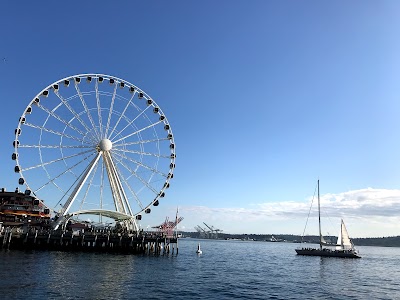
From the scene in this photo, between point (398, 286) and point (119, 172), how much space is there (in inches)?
1980

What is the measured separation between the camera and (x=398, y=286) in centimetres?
5375

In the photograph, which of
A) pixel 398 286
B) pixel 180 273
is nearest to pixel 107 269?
pixel 180 273

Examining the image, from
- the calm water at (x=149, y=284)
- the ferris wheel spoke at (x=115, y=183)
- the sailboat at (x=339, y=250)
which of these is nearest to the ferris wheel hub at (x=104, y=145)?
the ferris wheel spoke at (x=115, y=183)

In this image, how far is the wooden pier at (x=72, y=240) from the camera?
7588 centimetres

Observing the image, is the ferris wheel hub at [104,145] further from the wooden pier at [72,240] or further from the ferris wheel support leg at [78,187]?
the wooden pier at [72,240]

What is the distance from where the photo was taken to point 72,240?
77.4 m

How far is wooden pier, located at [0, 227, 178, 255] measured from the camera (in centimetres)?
7588

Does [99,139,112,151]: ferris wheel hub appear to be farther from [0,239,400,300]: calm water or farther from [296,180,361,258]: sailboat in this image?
[296,180,361,258]: sailboat

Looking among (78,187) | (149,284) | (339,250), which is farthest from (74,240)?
(339,250)

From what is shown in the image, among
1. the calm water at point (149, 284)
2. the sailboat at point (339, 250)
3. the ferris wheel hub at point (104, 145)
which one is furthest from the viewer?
the sailboat at point (339, 250)

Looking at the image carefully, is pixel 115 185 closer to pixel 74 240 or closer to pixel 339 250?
pixel 74 240

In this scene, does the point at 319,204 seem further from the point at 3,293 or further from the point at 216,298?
the point at 3,293

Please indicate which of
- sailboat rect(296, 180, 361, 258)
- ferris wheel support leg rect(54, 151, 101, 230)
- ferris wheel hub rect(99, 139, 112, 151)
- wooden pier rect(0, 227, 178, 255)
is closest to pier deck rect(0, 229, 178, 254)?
wooden pier rect(0, 227, 178, 255)

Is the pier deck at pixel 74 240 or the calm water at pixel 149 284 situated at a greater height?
the pier deck at pixel 74 240
